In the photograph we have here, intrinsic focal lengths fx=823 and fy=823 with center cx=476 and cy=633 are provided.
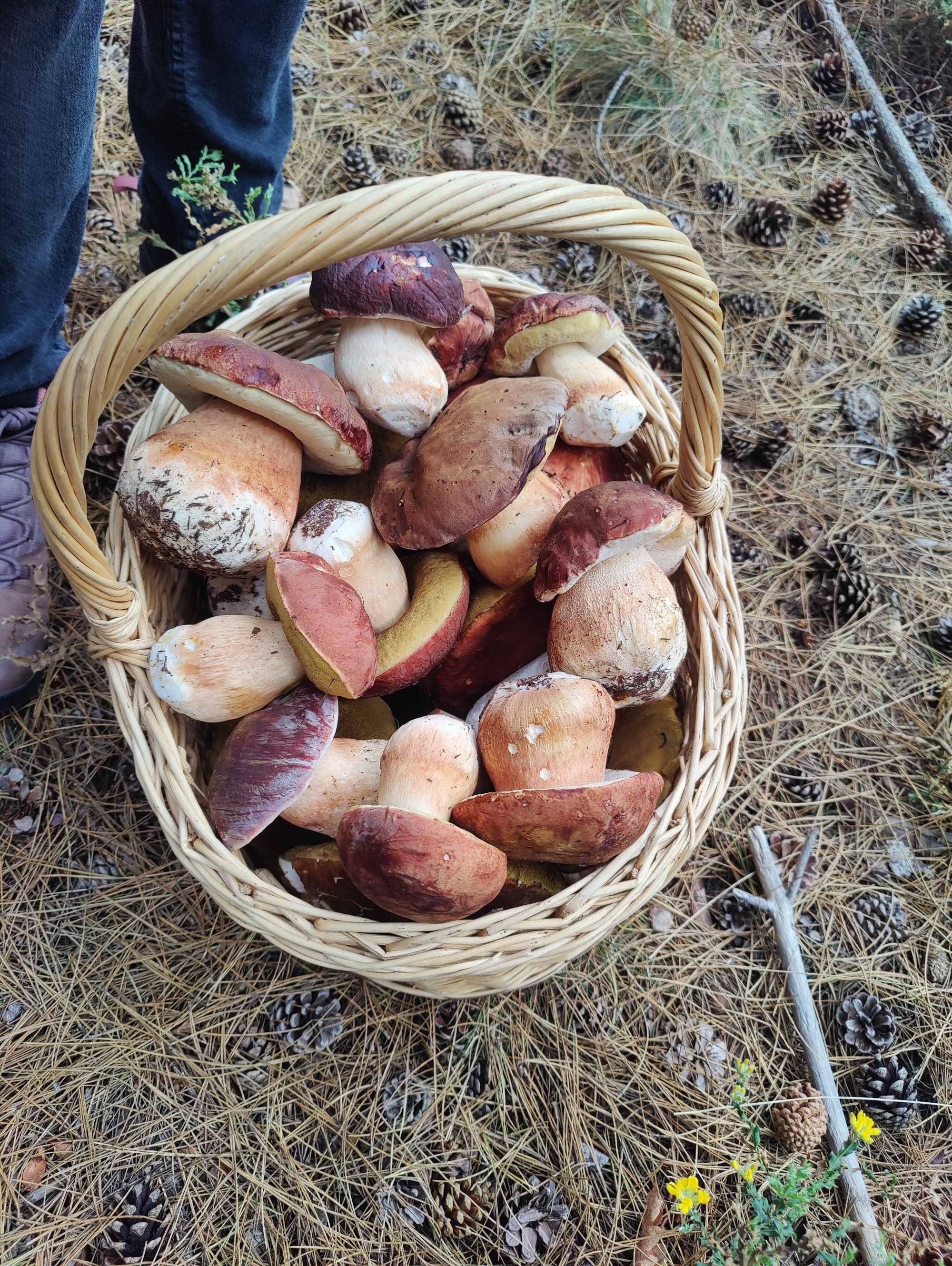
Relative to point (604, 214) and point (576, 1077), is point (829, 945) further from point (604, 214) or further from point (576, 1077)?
point (604, 214)

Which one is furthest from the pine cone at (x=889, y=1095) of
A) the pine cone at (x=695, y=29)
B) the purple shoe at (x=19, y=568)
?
the pine cone at (x=695, y=29)

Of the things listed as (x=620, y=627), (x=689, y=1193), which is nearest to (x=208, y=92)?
(x=620, y=627)

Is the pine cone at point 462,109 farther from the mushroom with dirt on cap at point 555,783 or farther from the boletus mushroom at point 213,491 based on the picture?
the mushroom with dirt on cap at point 555,783

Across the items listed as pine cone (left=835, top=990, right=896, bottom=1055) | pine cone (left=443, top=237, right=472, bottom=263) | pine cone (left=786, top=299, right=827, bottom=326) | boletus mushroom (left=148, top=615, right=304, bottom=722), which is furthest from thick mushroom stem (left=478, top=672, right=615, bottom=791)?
pine cone (left=786, top=299, right=827, bottom=326)

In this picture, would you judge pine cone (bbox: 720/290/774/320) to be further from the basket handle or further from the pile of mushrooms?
the basket handle

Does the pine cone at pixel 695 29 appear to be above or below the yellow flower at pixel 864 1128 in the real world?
above

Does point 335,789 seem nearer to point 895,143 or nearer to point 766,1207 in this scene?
point 766,1207
